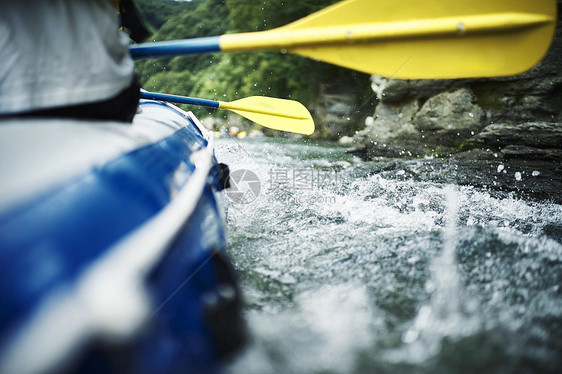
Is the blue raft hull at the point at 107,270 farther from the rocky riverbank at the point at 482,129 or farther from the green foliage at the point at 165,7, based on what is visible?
the green foliage at the point at 165,7

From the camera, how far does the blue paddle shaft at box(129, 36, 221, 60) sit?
4.52ft

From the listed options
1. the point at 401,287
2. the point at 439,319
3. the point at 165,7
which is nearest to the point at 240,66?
the point at 165,7

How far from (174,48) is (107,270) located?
4.20 feet

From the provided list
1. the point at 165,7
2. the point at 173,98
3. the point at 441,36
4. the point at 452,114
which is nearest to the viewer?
the point at 441,36

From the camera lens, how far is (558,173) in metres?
3.22

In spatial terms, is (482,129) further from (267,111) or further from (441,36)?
(441,36)

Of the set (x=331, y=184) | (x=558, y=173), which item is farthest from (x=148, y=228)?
(x=558, y=173)

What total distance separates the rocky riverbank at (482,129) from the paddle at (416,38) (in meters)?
2.11

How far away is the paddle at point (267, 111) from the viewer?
8.18 ft

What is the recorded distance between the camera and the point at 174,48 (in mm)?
1429

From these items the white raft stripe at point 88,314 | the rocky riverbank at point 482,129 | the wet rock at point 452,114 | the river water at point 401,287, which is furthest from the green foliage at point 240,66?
the white raft stripe at point 88,314

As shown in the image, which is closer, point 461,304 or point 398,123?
point 461,304

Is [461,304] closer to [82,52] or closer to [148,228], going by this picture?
[148,228]

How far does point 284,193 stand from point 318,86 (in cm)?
1289
